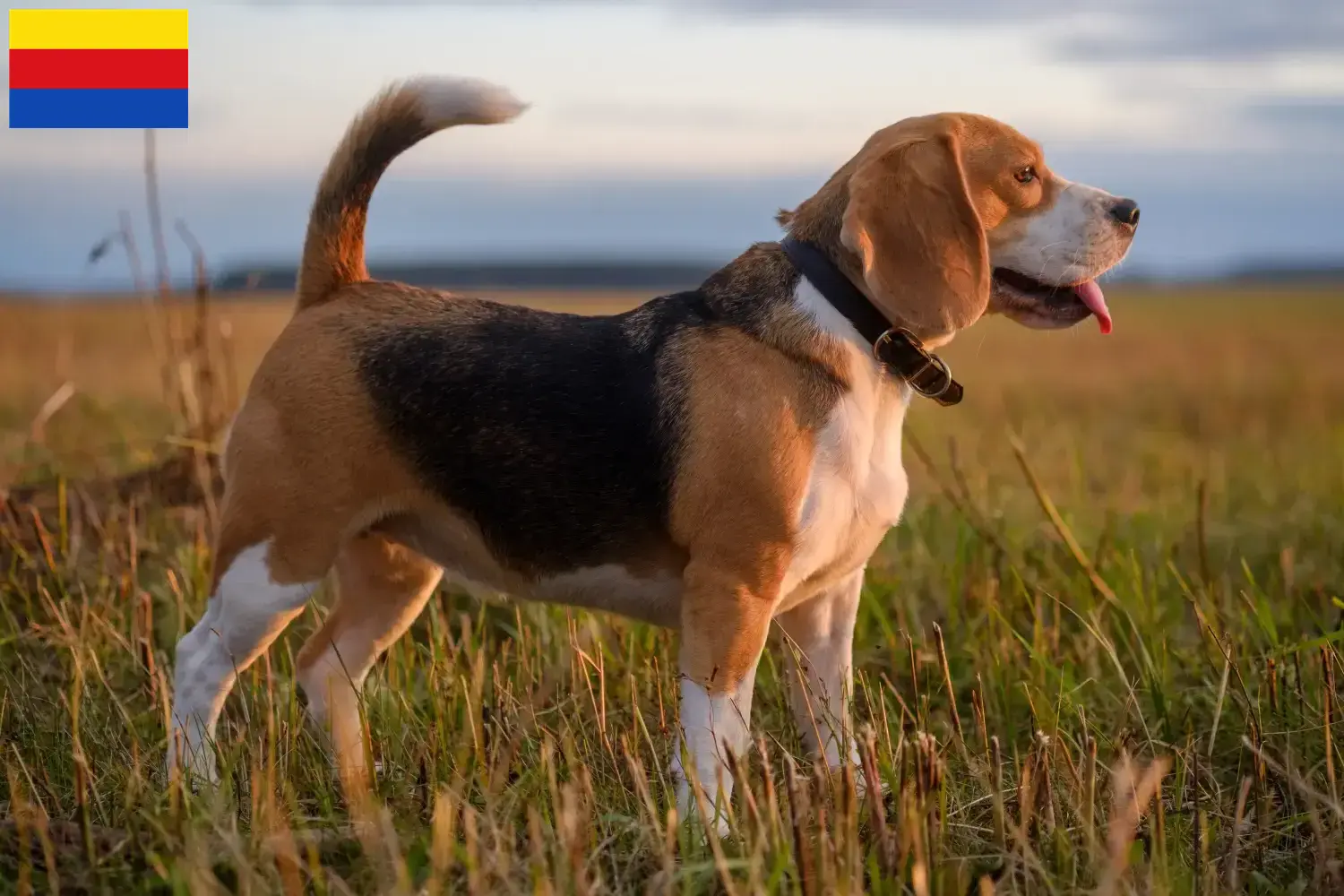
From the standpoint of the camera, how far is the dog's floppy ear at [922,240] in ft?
13.3

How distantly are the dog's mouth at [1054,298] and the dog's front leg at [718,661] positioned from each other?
1170 millimetres

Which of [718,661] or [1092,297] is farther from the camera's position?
[1092,297]

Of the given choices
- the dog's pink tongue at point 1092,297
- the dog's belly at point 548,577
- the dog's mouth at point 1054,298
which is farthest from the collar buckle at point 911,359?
the dog's belly at point 548,577

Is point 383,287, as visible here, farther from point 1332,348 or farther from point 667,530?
point 1332,348

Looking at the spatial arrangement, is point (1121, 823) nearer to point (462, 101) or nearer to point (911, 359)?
point (911, 359)

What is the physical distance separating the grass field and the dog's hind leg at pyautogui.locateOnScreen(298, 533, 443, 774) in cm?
11

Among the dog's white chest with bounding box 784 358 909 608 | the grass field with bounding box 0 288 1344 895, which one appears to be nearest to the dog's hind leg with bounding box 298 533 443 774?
the grass field with bounding box 0 288 1344 895

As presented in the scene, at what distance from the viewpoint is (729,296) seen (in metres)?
4.30

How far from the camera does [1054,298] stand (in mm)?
4336

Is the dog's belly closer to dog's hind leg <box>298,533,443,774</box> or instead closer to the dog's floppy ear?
dog's hind leg <box>298,533,443,774</box>

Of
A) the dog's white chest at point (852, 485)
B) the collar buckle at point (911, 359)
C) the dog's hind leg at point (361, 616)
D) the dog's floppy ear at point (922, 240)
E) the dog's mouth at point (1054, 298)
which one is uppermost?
the dog's floppy ear at point (922, 240)

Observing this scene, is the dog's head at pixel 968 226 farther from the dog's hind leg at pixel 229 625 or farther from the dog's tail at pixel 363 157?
the dog's hind leg at pixel 229 625

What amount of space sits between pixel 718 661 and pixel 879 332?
107 centimetres

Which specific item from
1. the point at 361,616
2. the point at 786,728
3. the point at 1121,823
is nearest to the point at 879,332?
the point at 786,728
